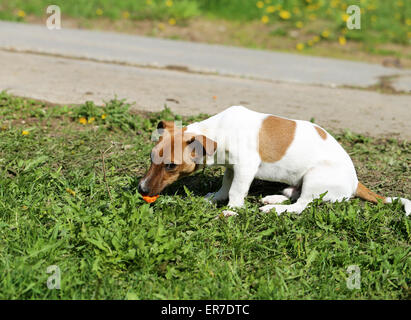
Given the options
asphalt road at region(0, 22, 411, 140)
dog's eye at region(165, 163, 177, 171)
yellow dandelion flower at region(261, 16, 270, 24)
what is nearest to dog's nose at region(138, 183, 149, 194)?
dog's eye at region(165, 163, 177, 171)

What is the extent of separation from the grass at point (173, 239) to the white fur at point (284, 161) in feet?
0.40

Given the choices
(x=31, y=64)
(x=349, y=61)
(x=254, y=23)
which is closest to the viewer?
(x=31, y=64)

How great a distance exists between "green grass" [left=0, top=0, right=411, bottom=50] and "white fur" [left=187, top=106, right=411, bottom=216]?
646 cm

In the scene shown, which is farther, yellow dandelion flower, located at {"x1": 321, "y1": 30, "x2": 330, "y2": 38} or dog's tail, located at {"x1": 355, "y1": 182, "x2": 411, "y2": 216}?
yellow dandelion flower, located at {"x1": 321, "y1": 30, "x2": 330, "y2": 38}

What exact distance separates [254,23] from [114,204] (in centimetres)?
757

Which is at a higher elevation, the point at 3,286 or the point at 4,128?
the point at 4,128

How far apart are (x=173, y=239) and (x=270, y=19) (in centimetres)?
807

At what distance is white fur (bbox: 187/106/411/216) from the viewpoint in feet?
12.7

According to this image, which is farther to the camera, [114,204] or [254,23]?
[254,23]

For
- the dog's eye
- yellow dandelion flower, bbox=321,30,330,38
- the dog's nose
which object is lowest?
the dog's nose

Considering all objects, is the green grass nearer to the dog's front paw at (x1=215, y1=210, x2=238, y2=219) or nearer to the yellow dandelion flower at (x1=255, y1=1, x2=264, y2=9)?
the yellow dandelion flower at (x1=255, y1=1, x2=264, y2=9)
